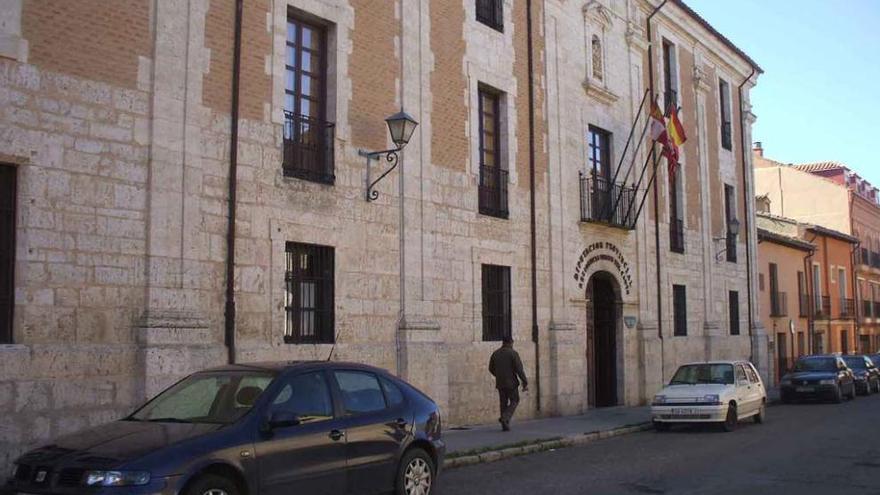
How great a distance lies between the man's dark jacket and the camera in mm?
15281

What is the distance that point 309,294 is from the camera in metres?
13.5

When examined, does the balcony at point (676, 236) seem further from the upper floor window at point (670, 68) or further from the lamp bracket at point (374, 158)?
the lamp bracket at point (374, 158)

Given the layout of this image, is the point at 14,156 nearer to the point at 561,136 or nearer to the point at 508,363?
the point at 508,363

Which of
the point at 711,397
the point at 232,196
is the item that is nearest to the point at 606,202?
the point at 711,397

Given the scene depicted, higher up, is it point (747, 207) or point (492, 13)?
point (492, 13)

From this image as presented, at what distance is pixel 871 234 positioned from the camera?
5297 cm

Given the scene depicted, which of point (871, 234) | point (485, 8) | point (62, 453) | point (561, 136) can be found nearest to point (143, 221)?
point (62, 453)

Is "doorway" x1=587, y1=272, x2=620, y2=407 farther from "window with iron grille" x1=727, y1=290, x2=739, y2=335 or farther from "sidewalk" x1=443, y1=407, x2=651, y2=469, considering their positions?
"window with iron grille" x1=727, y1=290, x2=739, y2=335

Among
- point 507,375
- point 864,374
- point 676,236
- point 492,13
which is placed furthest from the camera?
point 864,374

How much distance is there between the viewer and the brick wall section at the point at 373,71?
47.0 feet

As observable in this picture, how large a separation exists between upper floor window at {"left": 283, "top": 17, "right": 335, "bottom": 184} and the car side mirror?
6578mm

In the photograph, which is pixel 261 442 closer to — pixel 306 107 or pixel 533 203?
pixel 306 107

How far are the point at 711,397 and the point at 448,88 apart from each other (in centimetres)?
757

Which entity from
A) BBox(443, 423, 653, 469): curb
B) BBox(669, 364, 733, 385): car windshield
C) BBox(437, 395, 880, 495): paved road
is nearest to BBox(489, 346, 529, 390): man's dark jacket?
BBox(443, 423, 653, 469): curb
